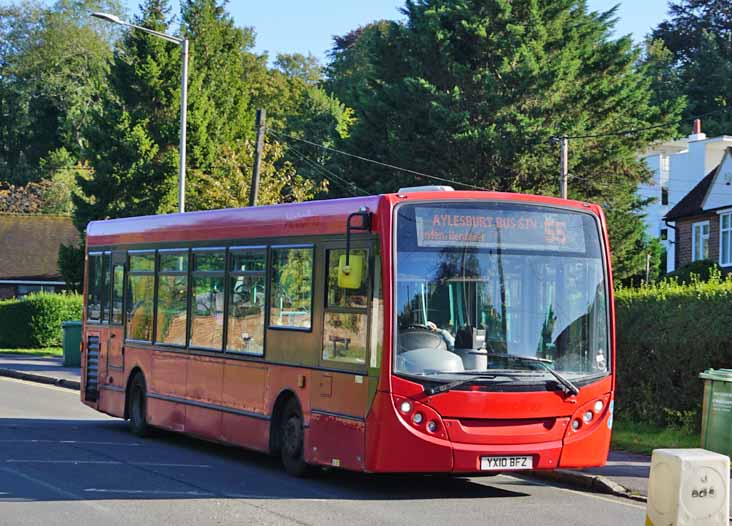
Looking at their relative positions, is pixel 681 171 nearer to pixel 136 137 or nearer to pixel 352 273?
pixel 136 137

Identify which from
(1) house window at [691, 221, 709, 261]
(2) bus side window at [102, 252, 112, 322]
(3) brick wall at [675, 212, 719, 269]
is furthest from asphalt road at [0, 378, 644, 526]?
(1) house window at [691, 221, 709, 261]

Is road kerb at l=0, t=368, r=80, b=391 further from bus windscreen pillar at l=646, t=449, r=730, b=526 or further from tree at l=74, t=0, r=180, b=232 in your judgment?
tree at l=74, t=0, r=180, b=232

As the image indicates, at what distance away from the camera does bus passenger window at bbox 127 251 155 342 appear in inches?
676

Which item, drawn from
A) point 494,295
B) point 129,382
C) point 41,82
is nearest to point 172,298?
point 129,382

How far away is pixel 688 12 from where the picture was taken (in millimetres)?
100125

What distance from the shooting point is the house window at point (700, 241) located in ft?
179

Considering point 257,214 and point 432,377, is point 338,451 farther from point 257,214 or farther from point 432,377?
point 257,214

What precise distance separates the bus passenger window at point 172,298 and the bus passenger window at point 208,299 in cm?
34

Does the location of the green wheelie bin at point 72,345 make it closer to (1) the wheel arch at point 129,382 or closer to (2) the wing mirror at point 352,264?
(1) the wheel arch at point 129,382

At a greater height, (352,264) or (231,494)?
(352,264)

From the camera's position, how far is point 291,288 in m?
13.5

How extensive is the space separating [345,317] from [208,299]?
3.43 m

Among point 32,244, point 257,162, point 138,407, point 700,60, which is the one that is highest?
point 700,60

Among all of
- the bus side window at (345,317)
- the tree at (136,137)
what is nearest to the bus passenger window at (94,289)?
the bus side window at (345,317)
